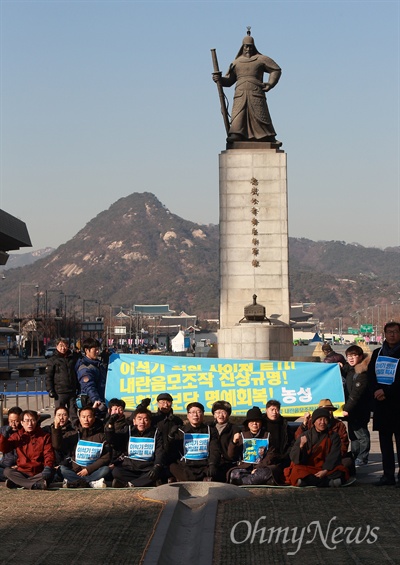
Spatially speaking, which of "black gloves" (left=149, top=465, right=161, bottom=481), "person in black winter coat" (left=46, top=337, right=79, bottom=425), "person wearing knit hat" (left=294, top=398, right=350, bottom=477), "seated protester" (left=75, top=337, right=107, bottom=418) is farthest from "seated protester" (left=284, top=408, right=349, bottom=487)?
"person in black winter coat" (left=46, top=337, right=79, bottom=425)

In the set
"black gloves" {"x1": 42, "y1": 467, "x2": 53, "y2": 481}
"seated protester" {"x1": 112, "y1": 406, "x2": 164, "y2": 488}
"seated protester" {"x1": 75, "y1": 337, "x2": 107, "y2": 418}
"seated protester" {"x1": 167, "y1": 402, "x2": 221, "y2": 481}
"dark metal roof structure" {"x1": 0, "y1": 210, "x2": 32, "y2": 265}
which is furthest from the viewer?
"dark metal roof structure" {"x1": 0, "y1": 210, "x2": 32, "y2": 265}

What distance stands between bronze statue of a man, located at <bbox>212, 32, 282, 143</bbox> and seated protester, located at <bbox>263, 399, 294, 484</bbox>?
874 inches

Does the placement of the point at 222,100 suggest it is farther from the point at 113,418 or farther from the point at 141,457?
the point at 141,457

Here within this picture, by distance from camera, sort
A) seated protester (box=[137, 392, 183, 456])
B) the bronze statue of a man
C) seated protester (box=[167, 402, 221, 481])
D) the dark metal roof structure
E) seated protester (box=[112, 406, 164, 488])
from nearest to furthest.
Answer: seated protester (box=[112, 406, 164, 488])
seated protester (box=[167, 402, 221, 481])
seated protester (box=[137, 392, 183, 456])
the bronze statue of a man
the dark metal roof structure

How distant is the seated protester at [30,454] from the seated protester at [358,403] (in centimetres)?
440

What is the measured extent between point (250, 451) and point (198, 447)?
662 millimetres

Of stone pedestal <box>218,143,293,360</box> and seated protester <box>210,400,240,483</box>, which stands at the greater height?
stone pedestal <box>218,143,293,360</box>

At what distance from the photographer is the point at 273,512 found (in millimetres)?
12297

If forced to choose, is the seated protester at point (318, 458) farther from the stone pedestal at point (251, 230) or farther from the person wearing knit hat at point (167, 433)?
the stone pedestal at point (251, 230)

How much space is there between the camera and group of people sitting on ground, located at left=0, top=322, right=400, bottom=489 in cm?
1450

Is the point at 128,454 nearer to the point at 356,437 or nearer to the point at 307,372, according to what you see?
the point at 356,437

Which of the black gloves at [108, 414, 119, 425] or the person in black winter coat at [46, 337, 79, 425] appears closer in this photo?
the black gloves at [108, 414, 119, 425]

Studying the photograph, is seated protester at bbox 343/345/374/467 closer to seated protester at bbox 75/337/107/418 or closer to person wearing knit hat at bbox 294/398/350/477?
person wearing knit hat at bbox 294/398/350/477

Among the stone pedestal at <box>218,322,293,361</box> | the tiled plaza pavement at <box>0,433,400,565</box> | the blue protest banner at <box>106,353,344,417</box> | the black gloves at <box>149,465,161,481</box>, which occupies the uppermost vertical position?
the stone pedestal at <box>218,322,293,361</box>
